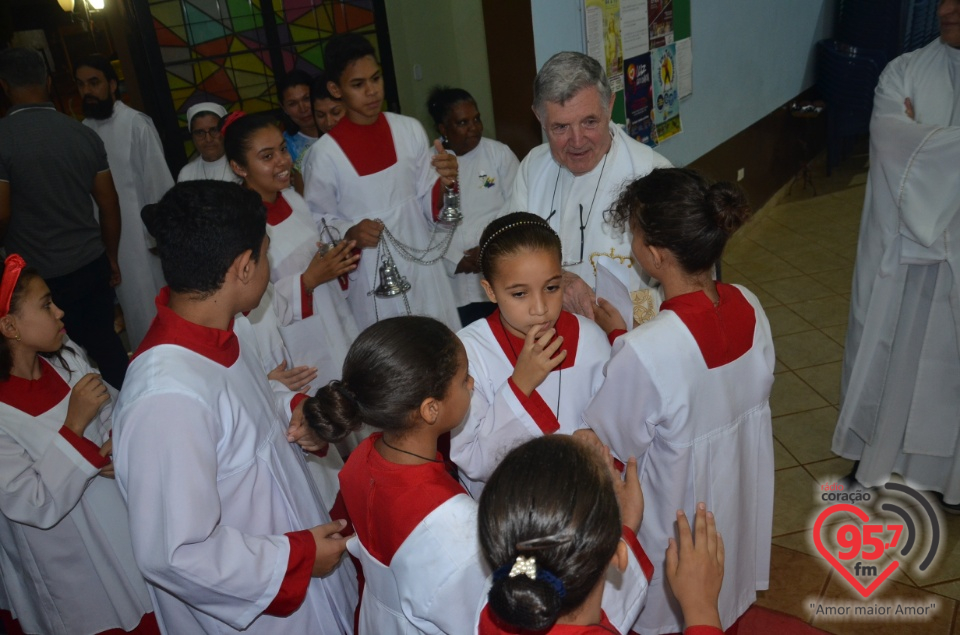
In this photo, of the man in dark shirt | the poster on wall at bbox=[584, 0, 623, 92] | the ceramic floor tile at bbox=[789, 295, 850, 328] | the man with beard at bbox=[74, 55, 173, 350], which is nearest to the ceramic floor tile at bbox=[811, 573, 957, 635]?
the ceramic floor tile at bbox=[789, 295, 850, 328]

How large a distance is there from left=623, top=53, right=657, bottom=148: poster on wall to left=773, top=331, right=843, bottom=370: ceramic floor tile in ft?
5.33

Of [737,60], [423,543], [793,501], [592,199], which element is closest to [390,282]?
[592,199]

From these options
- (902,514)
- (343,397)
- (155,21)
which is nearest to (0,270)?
(343,397)

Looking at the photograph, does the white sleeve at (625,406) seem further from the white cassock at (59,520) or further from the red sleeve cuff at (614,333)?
Answer: the white cassock at (59,520)

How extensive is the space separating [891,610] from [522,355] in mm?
1808

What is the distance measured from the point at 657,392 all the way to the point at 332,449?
1492 mm

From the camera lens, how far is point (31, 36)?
10.2 meters

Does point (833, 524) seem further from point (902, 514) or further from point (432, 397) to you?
point (432, 397)

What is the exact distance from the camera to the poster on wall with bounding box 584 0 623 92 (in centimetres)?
430

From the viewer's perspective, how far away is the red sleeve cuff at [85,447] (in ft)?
7.20

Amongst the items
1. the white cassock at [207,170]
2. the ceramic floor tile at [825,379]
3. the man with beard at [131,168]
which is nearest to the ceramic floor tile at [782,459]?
the ceramic floor tile at [825,379]

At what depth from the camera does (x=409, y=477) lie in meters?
1.55

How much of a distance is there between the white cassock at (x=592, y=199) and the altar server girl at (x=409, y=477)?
1197 millimetres

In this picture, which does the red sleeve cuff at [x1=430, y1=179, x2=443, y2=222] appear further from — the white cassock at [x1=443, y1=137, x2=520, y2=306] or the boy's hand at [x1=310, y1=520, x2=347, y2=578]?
the boy's hand at [x1=310, y1=520, x2=347, y2=578]
